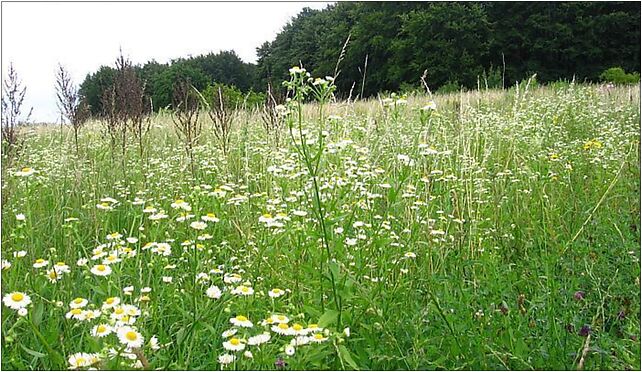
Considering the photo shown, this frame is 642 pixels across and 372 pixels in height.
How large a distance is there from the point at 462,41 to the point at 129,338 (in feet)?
67.5

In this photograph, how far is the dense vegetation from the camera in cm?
1942

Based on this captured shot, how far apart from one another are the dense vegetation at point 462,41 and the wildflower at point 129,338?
1683 centimetres

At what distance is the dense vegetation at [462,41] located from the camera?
1942cm

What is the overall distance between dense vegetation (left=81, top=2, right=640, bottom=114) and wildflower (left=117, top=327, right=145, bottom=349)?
16833 millimetres

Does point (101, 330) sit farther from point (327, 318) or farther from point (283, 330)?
point (327, 318)

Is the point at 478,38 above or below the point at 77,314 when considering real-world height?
above

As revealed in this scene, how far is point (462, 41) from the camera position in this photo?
20234 millimetres

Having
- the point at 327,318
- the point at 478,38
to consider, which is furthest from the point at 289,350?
the point at 478,38

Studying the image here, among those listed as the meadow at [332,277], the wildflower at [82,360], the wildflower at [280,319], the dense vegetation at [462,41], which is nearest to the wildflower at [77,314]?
the meadow at [332,277]

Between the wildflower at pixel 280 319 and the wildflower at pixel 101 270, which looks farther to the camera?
the wildflower at pixel 101 270

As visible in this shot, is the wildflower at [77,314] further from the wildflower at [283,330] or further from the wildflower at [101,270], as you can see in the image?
the wildflower at [283,330]

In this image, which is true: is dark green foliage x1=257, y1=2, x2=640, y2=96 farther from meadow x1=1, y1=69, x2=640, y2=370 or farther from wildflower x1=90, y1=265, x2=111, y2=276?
wildflower x1=90, y1=265, x2=111, y2=276

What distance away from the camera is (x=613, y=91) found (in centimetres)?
820

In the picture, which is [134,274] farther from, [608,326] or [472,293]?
[608,326]
